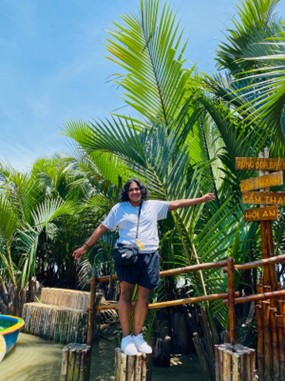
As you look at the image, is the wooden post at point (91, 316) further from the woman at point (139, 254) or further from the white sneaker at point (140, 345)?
the white sneaker at point (140, 345)

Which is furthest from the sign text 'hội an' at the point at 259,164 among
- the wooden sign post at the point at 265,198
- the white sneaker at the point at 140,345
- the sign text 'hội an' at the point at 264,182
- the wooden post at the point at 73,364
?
the wooden post at the point at 73,364

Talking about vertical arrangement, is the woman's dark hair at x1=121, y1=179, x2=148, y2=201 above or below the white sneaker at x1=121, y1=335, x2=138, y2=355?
above

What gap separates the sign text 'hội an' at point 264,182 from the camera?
2.92 m

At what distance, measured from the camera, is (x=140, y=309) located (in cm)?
251

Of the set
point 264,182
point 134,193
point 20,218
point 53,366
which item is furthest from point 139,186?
point 20,218

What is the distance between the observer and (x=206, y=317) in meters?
3.33

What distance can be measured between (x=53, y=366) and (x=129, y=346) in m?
2.66

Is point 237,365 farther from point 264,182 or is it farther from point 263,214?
point 264,182

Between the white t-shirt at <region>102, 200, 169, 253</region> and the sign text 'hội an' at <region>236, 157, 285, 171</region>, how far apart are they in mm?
795

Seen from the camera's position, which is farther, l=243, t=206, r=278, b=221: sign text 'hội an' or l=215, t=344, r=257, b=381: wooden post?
l=243, t=206, r=278, b=221: sign text 'hội an'

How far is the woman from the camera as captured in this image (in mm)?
2498

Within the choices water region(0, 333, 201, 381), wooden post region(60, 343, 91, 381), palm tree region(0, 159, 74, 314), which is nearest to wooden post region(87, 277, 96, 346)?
wooden post region(60, 343, 91, 381)

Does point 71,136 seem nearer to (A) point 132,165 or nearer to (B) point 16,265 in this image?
(A) point 132,165

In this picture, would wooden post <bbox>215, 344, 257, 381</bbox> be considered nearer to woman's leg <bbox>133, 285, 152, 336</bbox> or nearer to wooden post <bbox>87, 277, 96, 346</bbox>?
woman's leg <bbox>133, 285, 152, 336</bbox>
